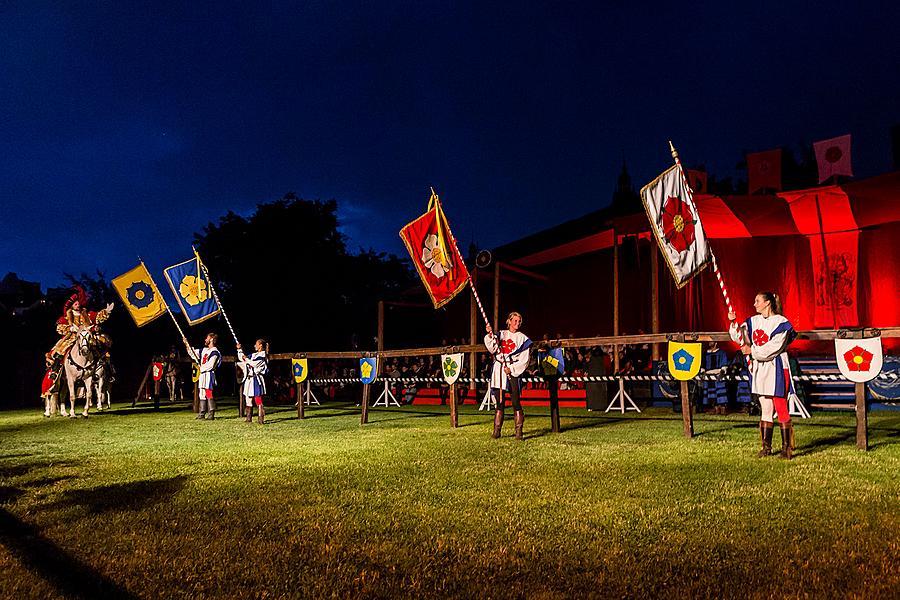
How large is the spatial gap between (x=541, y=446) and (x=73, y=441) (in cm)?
680

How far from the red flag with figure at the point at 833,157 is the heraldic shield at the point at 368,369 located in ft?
39.3

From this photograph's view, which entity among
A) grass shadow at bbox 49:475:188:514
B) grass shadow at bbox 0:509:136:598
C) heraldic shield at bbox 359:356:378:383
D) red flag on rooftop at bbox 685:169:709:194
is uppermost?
red flag on rooftop at bbox 685:169:709:194

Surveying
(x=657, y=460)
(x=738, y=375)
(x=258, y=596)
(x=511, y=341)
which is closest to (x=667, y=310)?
(x=738, y=375)

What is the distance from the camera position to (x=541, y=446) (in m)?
7.58

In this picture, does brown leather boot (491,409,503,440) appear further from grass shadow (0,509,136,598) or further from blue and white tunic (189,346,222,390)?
blue and white tunic (189,346,222,390)

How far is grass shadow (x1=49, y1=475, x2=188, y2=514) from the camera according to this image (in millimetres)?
4601

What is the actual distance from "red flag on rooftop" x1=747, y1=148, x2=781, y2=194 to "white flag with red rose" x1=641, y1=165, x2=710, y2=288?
33.3 ft

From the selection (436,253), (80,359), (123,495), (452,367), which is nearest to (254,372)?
(452,367)

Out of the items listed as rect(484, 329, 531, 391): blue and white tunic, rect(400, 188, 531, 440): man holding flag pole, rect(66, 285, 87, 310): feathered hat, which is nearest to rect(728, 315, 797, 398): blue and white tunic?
rect(484, 329, 531, 391): blue and white tunic

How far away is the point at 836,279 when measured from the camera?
15336 millimetres

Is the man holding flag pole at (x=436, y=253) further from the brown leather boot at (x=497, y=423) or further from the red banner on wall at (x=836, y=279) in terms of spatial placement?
the red banner on wall at (x=836, y=279)

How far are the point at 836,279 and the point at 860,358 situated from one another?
33.2ft

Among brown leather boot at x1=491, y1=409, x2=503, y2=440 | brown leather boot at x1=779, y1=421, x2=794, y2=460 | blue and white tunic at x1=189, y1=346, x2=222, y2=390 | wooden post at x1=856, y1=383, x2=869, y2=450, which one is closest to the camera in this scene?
brown leather boot at x1=779, y1=421, x2=794, y2=460

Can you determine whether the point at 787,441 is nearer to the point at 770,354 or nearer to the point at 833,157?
the point at 770,354
